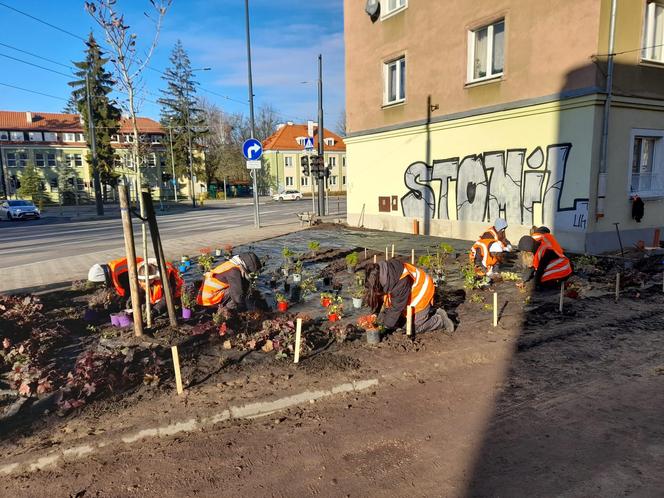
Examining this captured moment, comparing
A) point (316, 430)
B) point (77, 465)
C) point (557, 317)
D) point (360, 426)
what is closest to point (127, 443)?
point (77, 465)

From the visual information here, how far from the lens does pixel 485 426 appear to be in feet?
12.5

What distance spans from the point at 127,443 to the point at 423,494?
2340 mm

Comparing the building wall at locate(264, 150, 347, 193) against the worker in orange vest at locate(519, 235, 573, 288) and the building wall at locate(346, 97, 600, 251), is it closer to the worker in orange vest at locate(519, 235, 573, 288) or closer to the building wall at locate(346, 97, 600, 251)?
the building wall at locate(346, 97, 600, 251)

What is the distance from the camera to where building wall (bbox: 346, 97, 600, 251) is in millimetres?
11266

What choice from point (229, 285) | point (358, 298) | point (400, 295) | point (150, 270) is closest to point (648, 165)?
point (358, 298)

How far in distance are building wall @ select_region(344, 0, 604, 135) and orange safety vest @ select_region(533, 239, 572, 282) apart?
5427 millimetres

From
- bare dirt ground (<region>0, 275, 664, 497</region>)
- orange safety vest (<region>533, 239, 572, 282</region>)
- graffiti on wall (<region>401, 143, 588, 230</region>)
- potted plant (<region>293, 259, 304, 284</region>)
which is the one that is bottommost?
bare dirt ground (<region>0, 275, 664, 497</region>)

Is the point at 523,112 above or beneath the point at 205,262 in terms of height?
above

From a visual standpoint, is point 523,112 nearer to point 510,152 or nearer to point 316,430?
point 510,152

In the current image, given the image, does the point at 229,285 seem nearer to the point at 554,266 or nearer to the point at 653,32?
the point at 554,266

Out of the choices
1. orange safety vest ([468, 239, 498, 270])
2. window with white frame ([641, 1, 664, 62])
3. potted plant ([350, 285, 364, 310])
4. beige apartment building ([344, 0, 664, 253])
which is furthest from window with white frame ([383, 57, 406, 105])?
potted plant ([350, 285, 364, 310])

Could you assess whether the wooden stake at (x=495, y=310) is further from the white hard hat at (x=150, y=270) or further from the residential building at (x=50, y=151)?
the residential building at (x=50, y=151)

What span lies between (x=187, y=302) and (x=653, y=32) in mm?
13232

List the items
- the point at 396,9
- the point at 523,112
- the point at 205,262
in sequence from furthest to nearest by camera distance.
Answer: the point at 396,9, the point at 523,112, the point at 205,262
